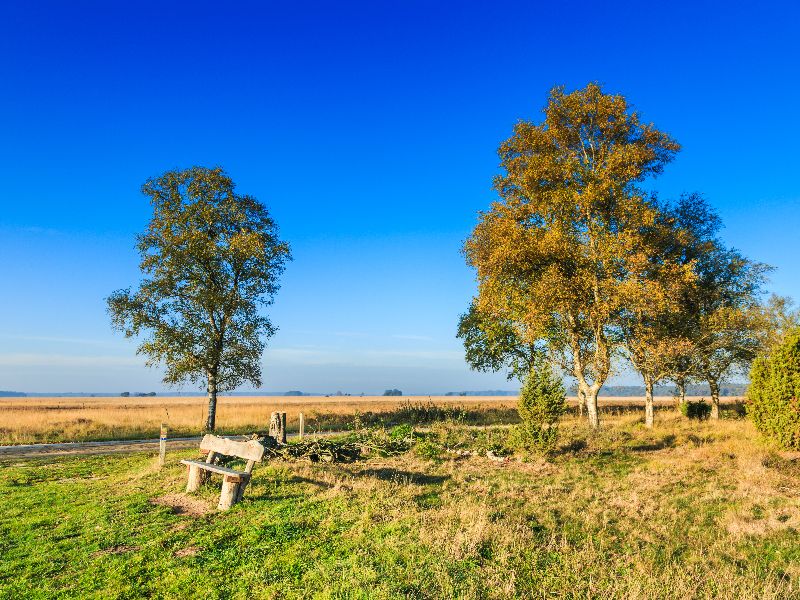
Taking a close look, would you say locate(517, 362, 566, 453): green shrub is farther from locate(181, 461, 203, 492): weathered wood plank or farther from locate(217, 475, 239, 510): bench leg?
locate(181, 461, 203, 492): weathered wood plank

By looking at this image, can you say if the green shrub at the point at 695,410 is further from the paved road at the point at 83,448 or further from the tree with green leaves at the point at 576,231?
the paved road at the point at 83,448

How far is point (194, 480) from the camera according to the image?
491 inches

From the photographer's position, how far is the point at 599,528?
9.98m

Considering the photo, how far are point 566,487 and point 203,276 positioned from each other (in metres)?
23.6

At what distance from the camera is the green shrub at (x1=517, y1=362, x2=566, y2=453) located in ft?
61.0

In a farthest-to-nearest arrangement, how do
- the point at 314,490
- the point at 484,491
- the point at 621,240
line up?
the point at 621,240 < the point at 484,491 < the point at 314,490

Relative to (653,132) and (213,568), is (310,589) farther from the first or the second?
(653,132)

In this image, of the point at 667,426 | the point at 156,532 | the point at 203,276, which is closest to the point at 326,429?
the point at 203,276

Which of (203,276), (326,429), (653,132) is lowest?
(326,429)

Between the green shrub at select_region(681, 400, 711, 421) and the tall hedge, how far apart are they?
12997mm

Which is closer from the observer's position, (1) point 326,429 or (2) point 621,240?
(2) point 621,240

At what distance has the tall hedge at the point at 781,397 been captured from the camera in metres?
18.0

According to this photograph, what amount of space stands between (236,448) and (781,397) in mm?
19266

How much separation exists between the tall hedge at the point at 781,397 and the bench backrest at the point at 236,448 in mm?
18548
